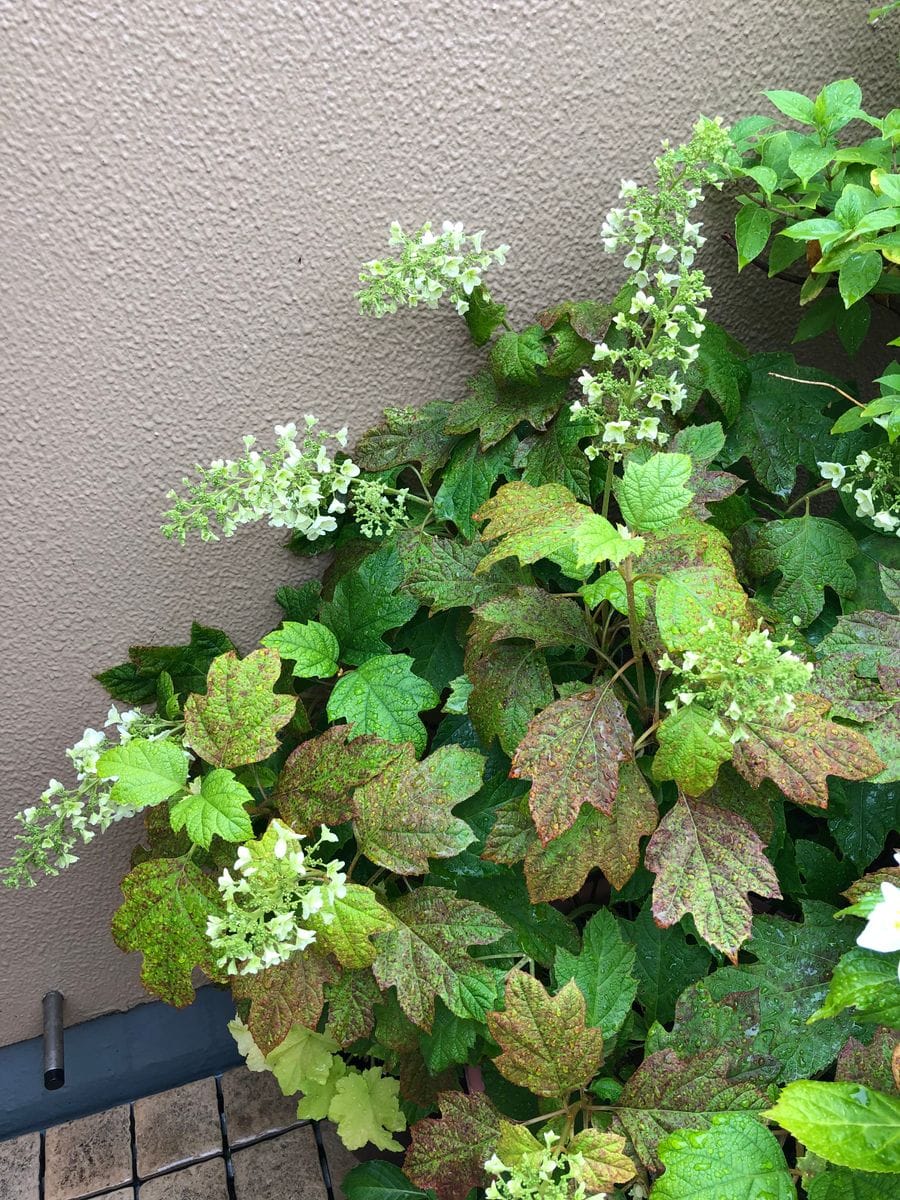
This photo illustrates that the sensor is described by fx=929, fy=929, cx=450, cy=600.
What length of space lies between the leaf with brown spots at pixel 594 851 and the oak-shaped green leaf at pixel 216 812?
303 millimetres

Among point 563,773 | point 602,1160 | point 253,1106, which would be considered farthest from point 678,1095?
point 253,1106

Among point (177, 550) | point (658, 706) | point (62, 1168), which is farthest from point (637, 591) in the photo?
point (62, 1168)

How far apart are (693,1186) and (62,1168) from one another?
1338 millimetres

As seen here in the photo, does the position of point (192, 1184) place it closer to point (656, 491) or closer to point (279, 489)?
point (279, 489)

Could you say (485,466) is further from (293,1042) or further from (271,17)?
(293,1042)

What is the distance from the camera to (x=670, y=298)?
3.58 feet

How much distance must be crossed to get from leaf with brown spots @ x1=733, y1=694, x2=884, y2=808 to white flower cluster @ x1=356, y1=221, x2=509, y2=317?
633mm

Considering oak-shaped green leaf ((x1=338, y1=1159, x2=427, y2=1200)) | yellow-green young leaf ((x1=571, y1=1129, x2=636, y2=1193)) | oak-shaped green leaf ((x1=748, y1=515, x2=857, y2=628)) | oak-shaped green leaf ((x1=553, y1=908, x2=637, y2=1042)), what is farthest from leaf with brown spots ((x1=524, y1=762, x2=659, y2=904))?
oak-shaped green leaf ((x1=338, y1=1159, x2=427, y2=1200))

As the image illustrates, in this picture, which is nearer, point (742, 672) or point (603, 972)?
point (742, 672)

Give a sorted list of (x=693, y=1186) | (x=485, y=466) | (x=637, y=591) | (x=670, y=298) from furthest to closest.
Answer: (x=485, y=466)
(x=670, y=298)
(x=637, y=591)
(x=693, y=1186)

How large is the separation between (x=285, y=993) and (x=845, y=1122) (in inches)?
21.6

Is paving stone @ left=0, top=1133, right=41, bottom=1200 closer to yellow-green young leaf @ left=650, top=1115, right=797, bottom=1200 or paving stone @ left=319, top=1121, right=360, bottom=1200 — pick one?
paving stone @ left=319, top=1121, right=360, bottom=1200

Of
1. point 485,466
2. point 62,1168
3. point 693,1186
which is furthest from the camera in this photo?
point 62,1168

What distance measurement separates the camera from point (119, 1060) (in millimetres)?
1769
